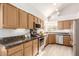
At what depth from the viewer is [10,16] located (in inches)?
100.0

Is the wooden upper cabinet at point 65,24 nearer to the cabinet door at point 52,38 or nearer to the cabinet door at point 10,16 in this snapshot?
the cabinet door at point 52,38

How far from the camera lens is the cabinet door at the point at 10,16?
233 cm

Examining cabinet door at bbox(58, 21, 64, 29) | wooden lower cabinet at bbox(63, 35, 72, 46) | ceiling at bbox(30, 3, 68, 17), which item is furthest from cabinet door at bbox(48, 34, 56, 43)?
ceiling at bbox(30, 3, 68, 17)

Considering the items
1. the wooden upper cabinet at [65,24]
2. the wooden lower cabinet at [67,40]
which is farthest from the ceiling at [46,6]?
the wooden lower cabinet at [67,40]

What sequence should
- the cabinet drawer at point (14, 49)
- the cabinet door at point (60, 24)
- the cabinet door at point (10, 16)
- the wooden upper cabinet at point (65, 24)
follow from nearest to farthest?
the cabinet drawer at point (14, 49) < the cabinet door at point (10, 16) < the wooden upper cabinet at point (65, 24) < the cabinet door at point (60, 24)

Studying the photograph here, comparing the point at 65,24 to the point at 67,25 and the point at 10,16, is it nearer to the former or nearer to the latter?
the point at 67,25

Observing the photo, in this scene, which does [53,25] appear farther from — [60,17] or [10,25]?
[10,25]

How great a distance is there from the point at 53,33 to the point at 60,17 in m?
1.11

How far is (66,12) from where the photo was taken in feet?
21.4

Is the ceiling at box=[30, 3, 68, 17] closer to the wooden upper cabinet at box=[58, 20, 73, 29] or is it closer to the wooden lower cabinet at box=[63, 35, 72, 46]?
the wooden upper cabinet at box=[58, 20, 73, 29]

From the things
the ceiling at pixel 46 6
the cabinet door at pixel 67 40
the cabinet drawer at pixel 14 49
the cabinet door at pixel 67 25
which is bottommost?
the cabinet door at pixel 67 40

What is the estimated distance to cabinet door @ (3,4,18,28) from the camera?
2331mm

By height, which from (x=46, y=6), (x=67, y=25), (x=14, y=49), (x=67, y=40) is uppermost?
(x=46, y=6)

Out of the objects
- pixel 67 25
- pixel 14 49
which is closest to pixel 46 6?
pixel 67 25
